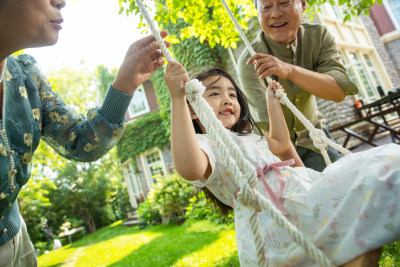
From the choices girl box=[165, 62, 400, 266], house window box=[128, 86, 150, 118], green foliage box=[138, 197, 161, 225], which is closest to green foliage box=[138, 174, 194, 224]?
green foliage box=[138, 197, 161, 225]

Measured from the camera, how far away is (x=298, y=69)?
1.61 metres

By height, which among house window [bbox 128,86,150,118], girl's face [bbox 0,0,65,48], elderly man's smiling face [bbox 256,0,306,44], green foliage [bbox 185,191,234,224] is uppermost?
house window [bbox 128,86,150,118]

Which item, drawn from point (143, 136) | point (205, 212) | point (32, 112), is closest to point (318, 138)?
point (32, 112)

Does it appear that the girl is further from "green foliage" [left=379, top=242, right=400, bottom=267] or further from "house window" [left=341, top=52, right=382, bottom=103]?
"house window" [left=341, top=52, right=382, bottom=103]

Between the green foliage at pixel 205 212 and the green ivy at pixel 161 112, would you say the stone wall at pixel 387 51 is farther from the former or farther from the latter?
the green foliage at pixel 205 212

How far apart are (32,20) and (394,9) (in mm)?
17360

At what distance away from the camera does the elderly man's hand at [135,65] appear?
4.13 ft

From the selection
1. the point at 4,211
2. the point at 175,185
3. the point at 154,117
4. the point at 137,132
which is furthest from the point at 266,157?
the point at 137,132

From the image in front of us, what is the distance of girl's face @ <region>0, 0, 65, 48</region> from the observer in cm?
90

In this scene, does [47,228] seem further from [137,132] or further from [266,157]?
[266,157]

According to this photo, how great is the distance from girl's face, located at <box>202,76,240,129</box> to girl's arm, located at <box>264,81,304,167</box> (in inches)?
10.0

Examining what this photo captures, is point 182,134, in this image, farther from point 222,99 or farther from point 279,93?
point 279,93

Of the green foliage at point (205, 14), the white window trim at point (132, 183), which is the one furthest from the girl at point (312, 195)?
the white window trim at point (132, 183)

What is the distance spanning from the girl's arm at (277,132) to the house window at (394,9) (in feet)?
51.1
